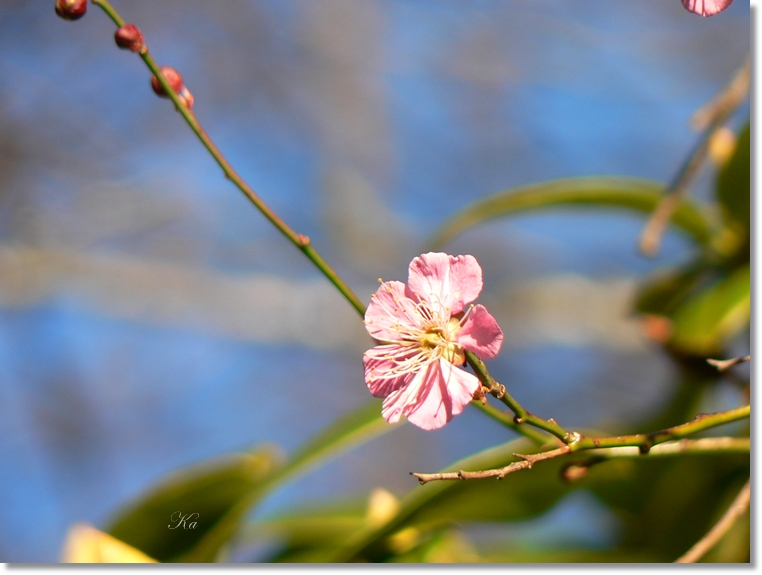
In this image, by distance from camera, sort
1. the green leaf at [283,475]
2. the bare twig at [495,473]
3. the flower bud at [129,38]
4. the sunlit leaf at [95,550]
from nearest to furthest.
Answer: the bare twig at [495,473] < the flower bud at [129,38] < the sunlit leaf at [95,550] < the green leaf at [283,475]

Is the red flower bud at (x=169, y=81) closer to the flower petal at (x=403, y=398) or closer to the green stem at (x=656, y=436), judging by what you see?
the flower petal at (x=403, y=398)

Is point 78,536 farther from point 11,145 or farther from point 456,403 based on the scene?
point 11,145

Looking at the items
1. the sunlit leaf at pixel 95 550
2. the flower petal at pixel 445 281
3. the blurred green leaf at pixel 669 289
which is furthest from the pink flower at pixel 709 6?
the sunlit leaf at pixel 95 550

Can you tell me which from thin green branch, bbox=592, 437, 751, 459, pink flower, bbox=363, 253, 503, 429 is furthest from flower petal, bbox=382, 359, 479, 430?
thin green branch, bbox=592, 437, 751, 459

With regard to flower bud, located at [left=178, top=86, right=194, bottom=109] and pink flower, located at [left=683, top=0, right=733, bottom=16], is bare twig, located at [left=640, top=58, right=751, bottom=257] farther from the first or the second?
flower bud, located at [left=178, top=86, right=194, bottom=109]

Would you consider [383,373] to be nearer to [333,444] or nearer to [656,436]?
[656,436]

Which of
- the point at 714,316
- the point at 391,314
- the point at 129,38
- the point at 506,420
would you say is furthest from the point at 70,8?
the point at 714,316
